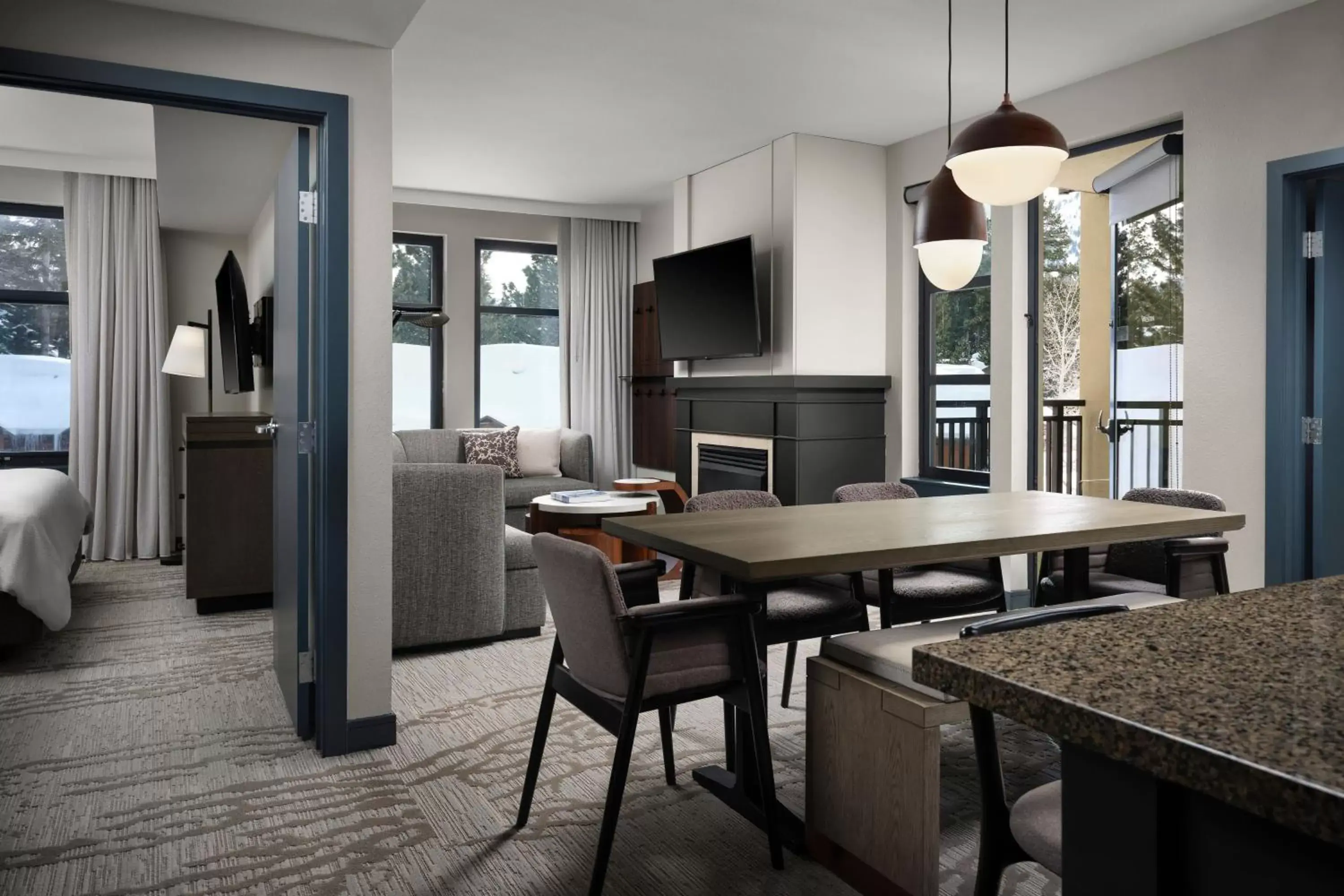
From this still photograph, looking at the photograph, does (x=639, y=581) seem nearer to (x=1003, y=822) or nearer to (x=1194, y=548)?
(x=1003, y=822)

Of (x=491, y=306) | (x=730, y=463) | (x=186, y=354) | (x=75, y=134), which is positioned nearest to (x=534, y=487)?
(x=730, y=463)

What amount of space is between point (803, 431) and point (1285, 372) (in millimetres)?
2391

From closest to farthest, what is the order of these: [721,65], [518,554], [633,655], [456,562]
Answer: [633,655], [456,562], [518,554], [721,65]

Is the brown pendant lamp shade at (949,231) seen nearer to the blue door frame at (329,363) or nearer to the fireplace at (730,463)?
the blue door frame at (329,363)

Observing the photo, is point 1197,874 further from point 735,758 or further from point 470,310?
point 470,310

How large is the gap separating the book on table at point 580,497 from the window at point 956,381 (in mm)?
1977

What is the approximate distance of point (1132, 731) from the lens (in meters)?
0.60

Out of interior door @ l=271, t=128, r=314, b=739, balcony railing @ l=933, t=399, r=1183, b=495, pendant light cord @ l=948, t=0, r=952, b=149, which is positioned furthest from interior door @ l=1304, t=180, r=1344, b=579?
interior door @ l=271, t=128, r=314, b=739

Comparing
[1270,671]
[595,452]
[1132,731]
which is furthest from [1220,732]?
[595,452]

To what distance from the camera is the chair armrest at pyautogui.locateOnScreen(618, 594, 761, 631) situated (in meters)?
1.90

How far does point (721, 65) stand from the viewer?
430 centimetres

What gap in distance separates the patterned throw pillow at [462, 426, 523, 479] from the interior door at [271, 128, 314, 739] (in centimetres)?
365

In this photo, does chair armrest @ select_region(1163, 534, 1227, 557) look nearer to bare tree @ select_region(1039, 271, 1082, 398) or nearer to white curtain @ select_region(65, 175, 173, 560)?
bare tree @ select_region(1039, 271, 1082, 398)

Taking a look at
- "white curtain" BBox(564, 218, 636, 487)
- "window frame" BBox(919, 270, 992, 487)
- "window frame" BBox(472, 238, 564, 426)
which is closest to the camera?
"window frame" BBox(919, 270, 992, 487)
